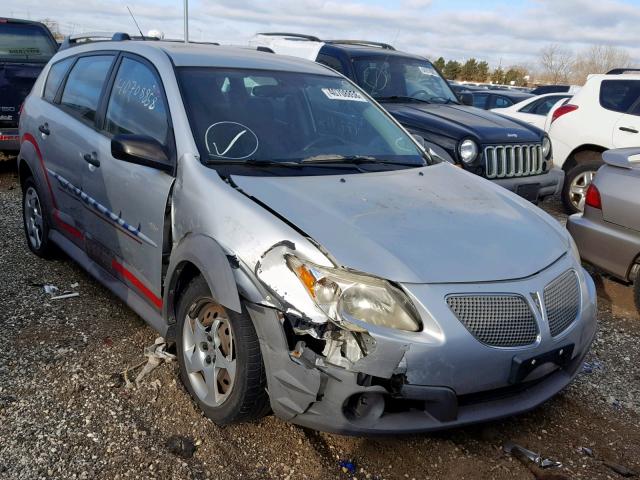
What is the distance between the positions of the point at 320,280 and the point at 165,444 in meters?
1.09

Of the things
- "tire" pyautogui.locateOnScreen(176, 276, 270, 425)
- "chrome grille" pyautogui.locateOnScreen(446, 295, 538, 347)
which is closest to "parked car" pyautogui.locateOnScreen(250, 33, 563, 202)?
"chrome grille" pyautogui.locateOnScreen(446, 295, 538, 347)

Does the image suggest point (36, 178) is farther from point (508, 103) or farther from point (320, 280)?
point (508, 103)

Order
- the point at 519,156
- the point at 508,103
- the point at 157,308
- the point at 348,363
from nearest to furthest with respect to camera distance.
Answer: the point at 348,363, the point at 157,308, the point at 519,156, the point at 508,103

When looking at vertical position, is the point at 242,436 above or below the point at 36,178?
below

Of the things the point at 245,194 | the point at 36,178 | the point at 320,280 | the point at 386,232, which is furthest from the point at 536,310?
the point at 36,178

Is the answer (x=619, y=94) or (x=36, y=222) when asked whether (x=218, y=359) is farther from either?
(x=619, y=94)

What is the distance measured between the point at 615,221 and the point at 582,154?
373 cm

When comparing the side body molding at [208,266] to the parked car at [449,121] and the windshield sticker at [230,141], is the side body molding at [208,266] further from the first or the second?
the parked car at [449,121]

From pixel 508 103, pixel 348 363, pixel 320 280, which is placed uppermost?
pixel 320 280

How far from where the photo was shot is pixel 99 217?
3.92 m

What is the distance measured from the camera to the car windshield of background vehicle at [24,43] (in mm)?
8820

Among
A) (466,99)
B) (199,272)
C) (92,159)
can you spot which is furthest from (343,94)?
(466,99)

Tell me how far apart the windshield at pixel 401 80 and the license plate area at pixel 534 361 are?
5.19 meters

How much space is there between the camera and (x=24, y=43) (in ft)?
29.7
